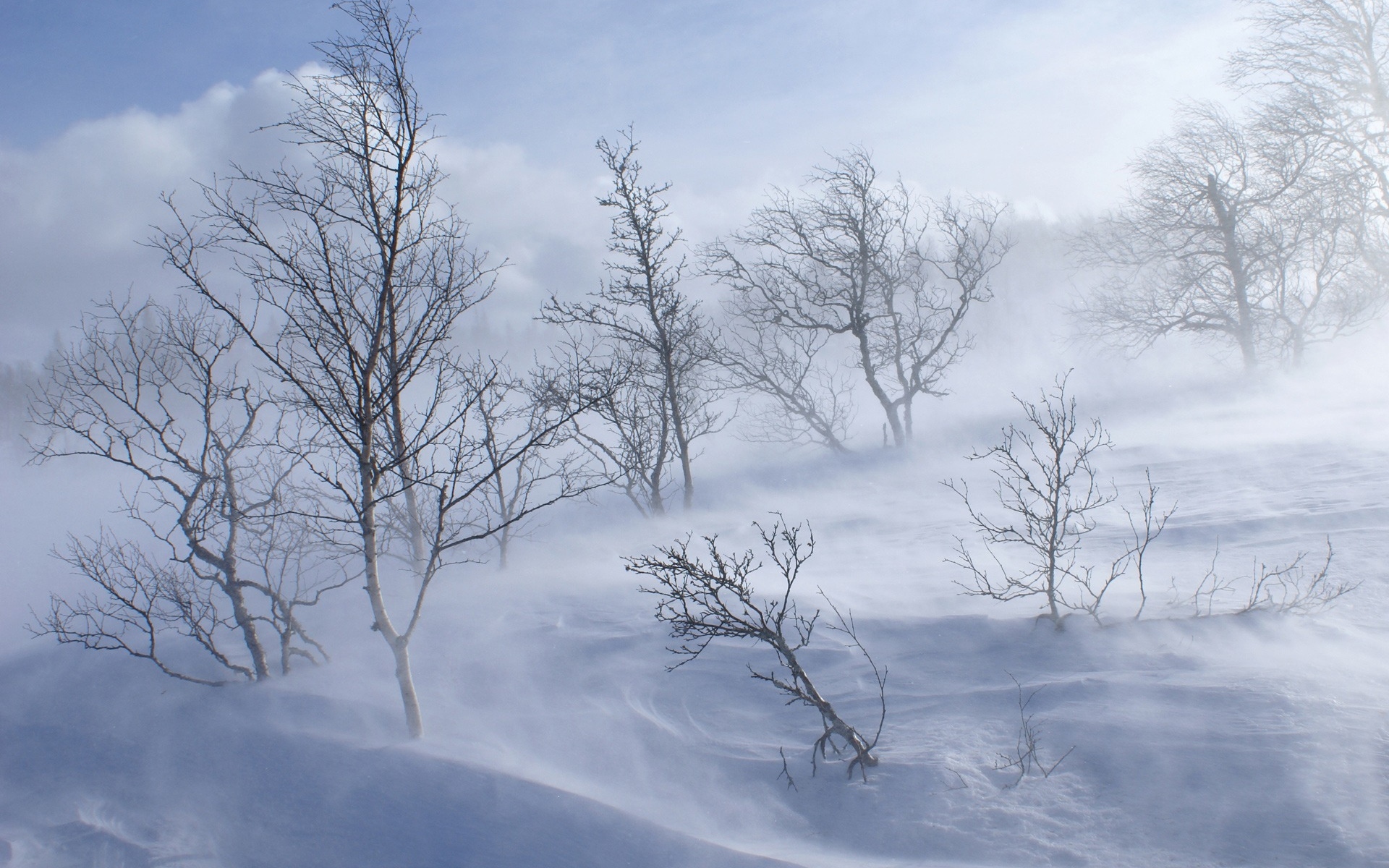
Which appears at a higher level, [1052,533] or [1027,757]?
[1052,533]

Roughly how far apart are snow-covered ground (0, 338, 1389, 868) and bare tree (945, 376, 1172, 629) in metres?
0.33

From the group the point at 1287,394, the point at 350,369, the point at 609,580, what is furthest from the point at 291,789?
the point at 1287,394

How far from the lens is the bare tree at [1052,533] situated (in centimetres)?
619

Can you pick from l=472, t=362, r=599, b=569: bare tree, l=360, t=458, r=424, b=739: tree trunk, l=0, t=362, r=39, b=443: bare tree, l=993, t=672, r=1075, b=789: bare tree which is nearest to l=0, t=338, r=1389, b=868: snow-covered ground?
l=993, t=672, r=1075, b=789: bare tree

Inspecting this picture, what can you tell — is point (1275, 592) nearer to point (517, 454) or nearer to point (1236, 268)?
point (517, 454)

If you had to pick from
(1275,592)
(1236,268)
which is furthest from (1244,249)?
(1275,592)

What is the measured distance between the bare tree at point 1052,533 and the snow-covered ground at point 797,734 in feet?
1.09

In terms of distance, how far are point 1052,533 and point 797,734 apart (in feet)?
9.00

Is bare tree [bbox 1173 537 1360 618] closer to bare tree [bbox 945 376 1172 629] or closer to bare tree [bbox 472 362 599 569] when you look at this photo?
bare tree [bbox 945 376 1172 629]

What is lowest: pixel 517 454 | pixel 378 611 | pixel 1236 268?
pixel 378 611

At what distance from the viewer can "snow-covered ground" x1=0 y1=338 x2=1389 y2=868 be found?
426 centimetres

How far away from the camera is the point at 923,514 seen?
1201cm

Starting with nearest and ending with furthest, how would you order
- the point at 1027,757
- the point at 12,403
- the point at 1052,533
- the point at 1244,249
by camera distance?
the point at 1027,757 → the point at 1052,533 → the point at 1244,249 → the point at 12,403

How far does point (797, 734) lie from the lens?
19.1ft
